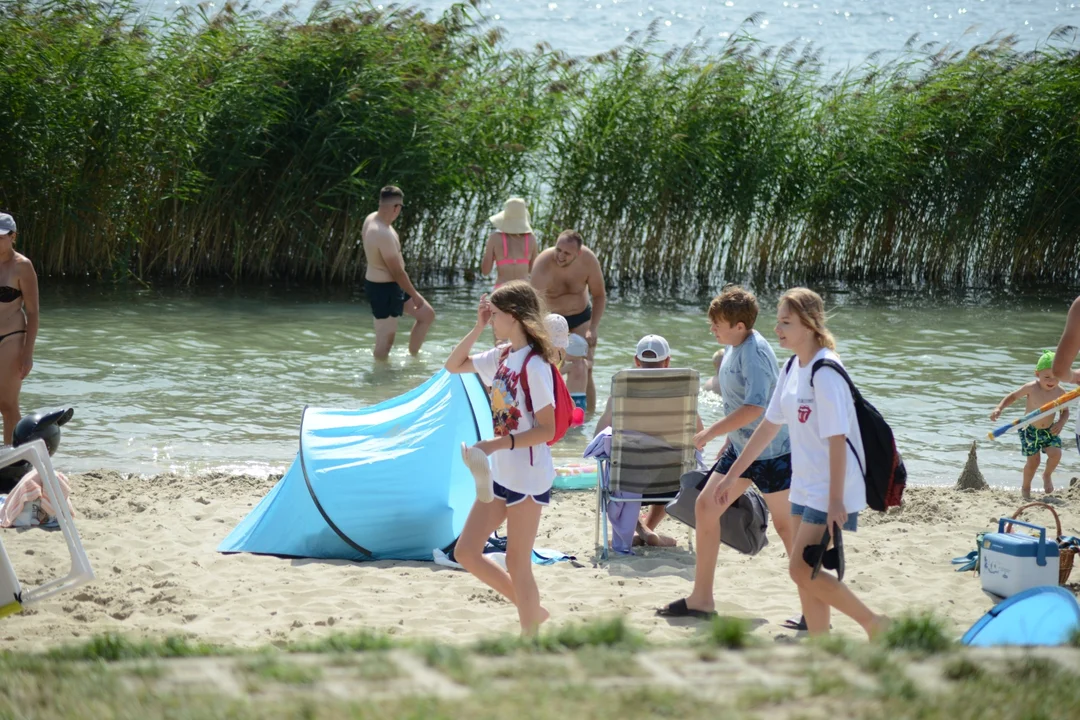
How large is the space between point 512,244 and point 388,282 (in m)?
1.54

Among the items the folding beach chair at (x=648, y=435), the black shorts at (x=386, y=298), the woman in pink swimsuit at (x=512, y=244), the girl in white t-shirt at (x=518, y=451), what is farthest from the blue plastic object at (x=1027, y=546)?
the black shorts at (x=386, y=298)

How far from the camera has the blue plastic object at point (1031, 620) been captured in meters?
3.67

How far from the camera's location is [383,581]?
5438 millimetres

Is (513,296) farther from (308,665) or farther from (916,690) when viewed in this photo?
(916,690)

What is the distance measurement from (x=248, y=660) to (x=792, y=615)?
2.81m

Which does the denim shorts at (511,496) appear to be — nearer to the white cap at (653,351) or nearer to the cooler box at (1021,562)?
the white cap at (653,351)

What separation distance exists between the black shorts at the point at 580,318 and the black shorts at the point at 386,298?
8.23ft

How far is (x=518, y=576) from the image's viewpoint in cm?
446

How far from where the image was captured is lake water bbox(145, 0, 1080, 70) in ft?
122

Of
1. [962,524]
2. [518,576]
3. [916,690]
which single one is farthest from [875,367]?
[916,690]

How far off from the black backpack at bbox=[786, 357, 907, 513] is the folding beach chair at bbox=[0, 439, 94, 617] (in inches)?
110

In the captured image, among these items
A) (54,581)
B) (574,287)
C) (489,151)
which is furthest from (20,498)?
(489,151)

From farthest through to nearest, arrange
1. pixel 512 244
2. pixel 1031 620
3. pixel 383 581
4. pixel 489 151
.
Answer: pixel 489 151
pixel 512 244
pixel 383 581
pixel 1031 620

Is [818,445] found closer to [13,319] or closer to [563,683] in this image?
[563,683]
